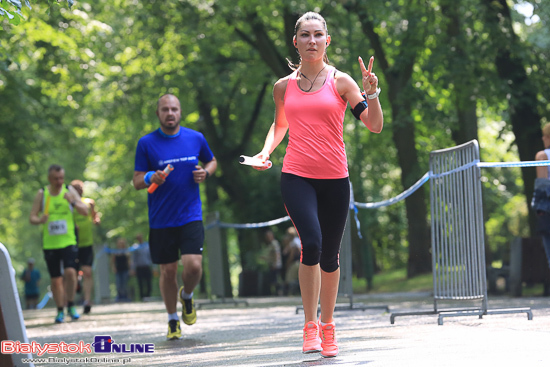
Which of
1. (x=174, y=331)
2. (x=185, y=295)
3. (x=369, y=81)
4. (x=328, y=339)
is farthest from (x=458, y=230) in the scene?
(x=369, y=81)

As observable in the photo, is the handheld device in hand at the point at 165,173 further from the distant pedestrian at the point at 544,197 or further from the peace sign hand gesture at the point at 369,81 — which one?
the distant pedestrian at the point at 544,197

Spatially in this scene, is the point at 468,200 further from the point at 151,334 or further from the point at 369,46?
the point at 369,46

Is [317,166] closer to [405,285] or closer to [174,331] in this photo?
[174,331]

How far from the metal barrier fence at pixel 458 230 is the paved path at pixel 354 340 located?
0.30 m

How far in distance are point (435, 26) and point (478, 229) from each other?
1129 centimetres

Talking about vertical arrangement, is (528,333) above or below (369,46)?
below

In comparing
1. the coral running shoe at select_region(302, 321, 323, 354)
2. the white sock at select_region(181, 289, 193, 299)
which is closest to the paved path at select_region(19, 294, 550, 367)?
the coral running shoe at select_region(302, 321, 323, 354)

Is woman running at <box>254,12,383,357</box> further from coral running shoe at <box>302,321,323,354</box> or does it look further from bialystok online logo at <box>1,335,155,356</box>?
bialystok online logo at <box>1,335,155,356</box>

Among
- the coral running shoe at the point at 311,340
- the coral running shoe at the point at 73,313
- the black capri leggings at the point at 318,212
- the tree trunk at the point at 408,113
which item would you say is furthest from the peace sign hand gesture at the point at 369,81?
the tree trunk at the point at 408,113

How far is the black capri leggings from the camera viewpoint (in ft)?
21.8

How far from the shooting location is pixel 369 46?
79.7 ft

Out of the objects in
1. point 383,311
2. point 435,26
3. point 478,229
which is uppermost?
point 435,26

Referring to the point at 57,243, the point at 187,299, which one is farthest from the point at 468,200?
the point at 57,243

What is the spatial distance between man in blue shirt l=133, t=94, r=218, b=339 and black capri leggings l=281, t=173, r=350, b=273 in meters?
2.57
